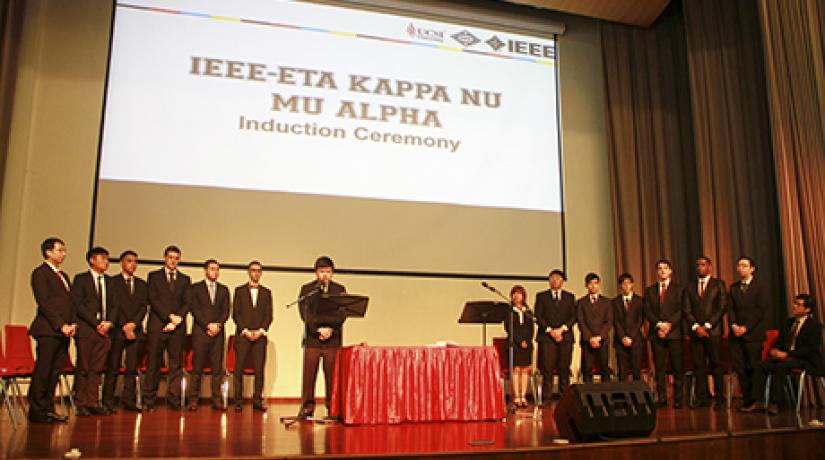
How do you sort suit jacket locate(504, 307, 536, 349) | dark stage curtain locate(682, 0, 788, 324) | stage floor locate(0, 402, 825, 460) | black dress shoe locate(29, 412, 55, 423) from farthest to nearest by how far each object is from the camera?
dark stage curtain locate(682, 0, 788, 324)
suit jacket locate(504, 307, 536, 349)
black dress shoe locate(29, 412, 55, 423)
stage floor locate(0, 402, 825, 460)

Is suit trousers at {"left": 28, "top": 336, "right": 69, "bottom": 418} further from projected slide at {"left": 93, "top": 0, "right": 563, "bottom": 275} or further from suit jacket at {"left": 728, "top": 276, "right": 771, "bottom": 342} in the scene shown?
suit jacket at {"left": 728, "top": 276, "right": 771, "bottom": 342}

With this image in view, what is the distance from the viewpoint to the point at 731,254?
7586mm

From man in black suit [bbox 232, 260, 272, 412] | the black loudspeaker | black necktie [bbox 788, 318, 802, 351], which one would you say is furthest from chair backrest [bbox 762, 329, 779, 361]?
man in black suit [bbox 232, 260, 272, 412]

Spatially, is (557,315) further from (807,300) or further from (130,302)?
(130,302)

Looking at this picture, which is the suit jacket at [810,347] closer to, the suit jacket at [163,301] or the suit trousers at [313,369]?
the suit trousers at [313,369]

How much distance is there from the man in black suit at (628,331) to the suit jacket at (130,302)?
459 centimetres

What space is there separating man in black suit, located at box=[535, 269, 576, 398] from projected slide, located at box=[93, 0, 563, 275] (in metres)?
1.11

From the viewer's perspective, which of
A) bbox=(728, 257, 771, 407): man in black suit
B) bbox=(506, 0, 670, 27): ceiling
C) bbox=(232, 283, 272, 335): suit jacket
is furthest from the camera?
bbox=(506, 0, 670, 27): ceiling

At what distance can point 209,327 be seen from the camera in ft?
19.9

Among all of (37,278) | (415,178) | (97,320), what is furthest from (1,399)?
(415,178)

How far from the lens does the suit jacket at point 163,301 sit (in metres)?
6.00

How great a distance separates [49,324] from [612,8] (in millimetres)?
6973

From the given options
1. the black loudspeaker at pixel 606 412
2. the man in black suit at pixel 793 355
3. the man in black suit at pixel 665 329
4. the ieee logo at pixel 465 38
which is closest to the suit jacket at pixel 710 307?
the man in black suit at pixel 665 329

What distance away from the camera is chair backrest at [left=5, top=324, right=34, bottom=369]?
4.80 m
